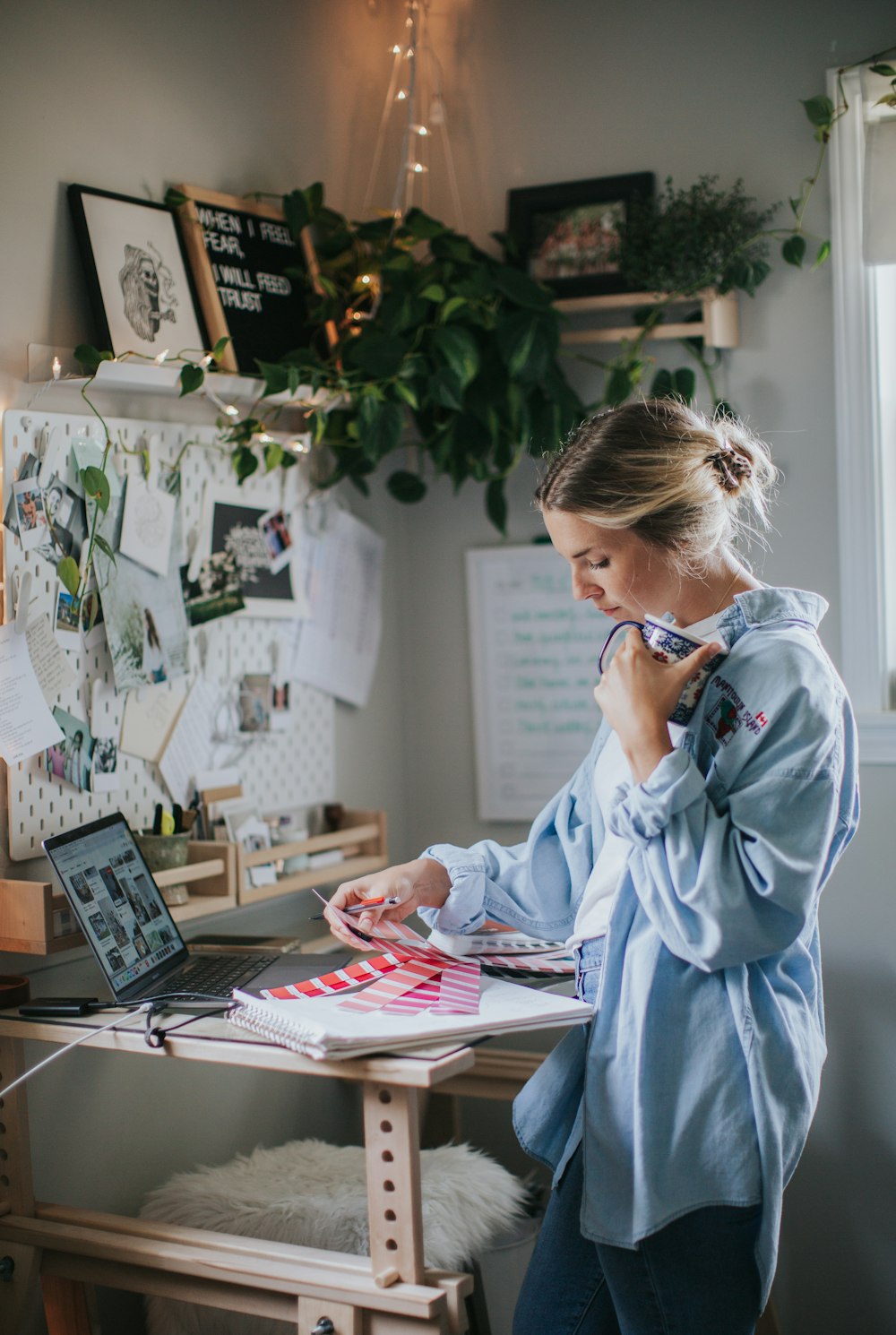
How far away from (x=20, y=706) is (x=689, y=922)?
0.96 meters

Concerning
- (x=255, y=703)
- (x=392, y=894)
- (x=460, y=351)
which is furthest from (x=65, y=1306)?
(x=460, y=351)

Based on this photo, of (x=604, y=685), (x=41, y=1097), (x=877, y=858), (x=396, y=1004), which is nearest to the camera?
(x=604, y=685)

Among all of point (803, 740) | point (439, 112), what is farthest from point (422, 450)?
point (803, 740)

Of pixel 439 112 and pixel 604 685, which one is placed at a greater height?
pixel 439 112

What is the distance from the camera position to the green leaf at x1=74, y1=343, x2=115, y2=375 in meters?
1.70

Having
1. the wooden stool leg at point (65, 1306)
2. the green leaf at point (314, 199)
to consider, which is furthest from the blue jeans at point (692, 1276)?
the green leaf at point (314, 199)

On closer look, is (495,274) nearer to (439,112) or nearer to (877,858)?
(439,112)

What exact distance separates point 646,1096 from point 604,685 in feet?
1.36

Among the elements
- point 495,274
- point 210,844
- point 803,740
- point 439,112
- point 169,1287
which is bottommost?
point 169,1287

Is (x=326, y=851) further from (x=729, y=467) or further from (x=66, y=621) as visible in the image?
(x=729, y=467)

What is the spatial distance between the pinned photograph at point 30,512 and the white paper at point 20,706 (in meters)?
0.12

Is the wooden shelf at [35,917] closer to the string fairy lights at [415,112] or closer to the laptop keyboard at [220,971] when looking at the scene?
the laptop keyboard at [220,971]

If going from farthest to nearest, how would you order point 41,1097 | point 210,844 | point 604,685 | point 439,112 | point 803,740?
point 439,112, point 210,844, point 41,1097, point 604,685, point 803,740

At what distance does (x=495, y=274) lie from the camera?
2201 millimetres
